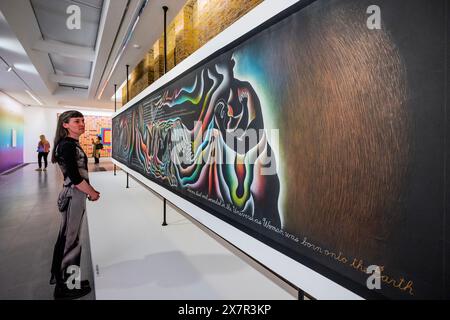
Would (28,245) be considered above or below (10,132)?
below

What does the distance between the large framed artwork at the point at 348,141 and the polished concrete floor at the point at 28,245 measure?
1746 millimetres

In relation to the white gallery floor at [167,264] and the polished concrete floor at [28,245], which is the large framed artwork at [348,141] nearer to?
the white gallery floor at [167,264]

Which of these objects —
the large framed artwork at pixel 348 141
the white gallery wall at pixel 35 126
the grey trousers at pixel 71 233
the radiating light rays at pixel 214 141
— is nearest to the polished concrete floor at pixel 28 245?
the grey trousers at pixel 71 233

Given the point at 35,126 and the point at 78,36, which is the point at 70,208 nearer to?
the point at 78,36

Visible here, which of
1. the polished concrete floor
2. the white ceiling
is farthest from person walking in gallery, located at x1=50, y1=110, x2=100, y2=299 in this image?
the white ceiling

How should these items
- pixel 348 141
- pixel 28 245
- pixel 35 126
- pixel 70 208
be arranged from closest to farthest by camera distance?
pixel 348 141 → pixel 70 208 → pixel 28 245 → pixel 35 126

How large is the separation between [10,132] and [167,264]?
12.3 m

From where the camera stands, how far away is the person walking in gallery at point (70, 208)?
186cm

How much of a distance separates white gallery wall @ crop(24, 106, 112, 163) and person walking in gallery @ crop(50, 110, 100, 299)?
50.2 feet

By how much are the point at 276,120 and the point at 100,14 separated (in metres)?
4.96

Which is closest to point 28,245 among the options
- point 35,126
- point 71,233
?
point 71,233

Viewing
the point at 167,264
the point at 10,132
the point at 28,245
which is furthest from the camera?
the point at 10,132

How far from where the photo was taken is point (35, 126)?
13.7m
